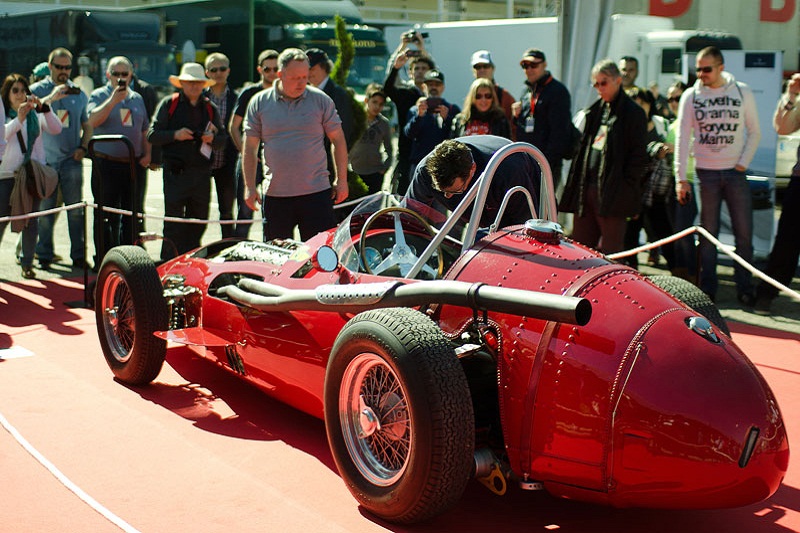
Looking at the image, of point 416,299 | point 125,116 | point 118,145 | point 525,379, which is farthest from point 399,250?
point 125,116

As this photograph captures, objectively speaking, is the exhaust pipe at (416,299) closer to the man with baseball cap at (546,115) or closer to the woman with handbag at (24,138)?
the man with baseball cap at (546,115)

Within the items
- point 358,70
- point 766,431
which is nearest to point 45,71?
point 766,431

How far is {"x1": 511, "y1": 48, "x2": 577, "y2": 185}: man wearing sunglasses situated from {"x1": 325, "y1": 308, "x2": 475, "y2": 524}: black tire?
4.84m

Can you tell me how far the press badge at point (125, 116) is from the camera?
9.18 m

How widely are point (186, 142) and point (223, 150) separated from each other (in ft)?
1.76

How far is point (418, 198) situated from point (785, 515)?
2.35 m

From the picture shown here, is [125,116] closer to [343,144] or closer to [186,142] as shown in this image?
[186,142]

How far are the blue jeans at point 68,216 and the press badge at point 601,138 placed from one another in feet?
15.8

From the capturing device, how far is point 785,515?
3912mm

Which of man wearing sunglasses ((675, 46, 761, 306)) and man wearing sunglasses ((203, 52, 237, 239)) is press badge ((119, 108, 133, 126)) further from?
man wearing sunglasses ((675, 46, 761, 306))

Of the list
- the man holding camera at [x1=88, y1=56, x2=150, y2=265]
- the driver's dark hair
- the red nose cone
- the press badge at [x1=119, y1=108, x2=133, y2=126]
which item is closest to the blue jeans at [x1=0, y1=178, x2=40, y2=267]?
the man holding camera at [x1=88, y1=56, x2=150, y2=265]

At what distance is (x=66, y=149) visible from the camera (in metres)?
9.23

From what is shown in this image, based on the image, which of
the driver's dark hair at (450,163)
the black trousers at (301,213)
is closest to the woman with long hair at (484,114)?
the black trousers at (301,213)

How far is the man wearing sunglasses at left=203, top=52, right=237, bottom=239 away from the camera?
31.0 ft
